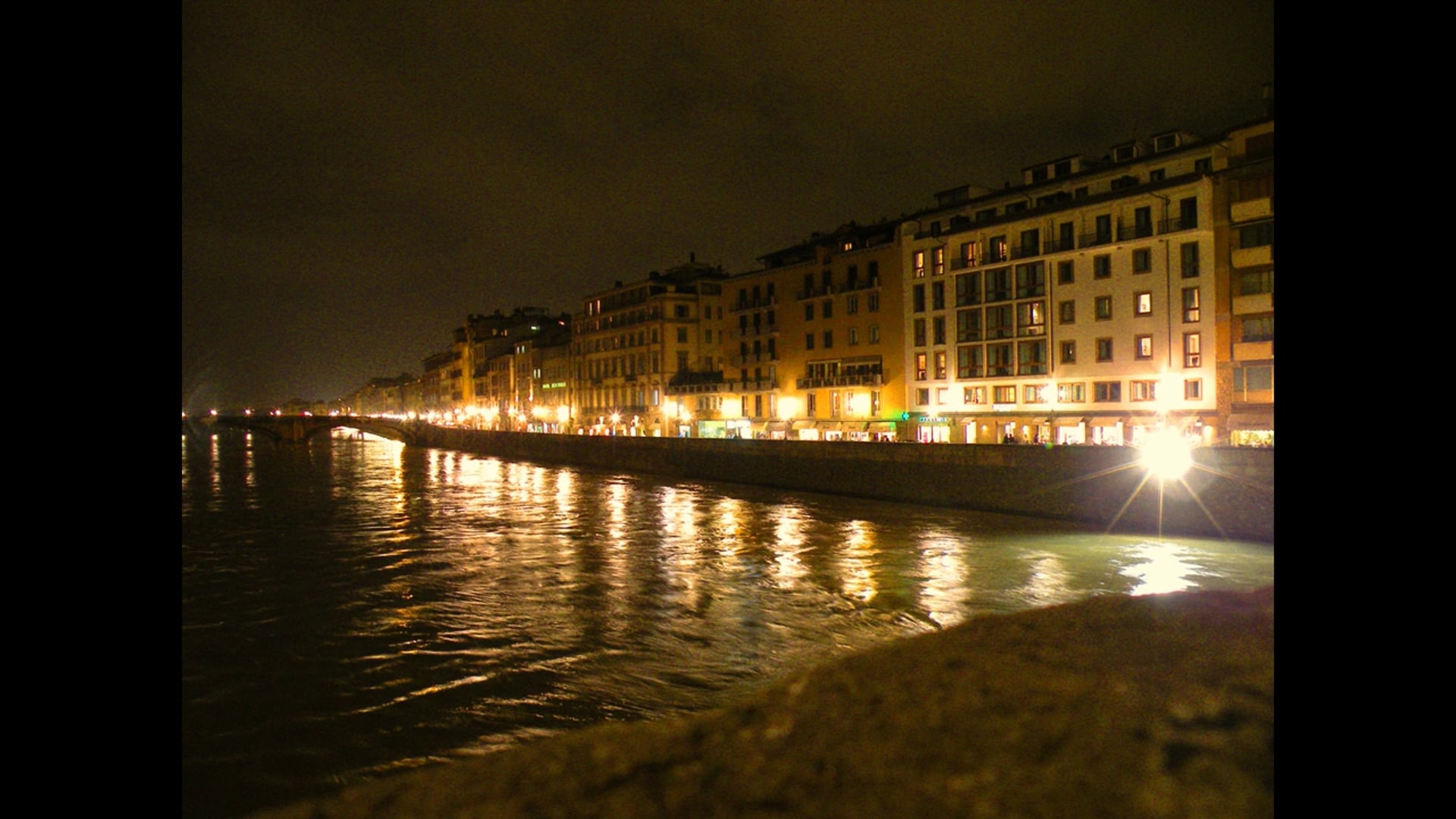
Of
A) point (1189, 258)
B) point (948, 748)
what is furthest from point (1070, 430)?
point (948, 748)

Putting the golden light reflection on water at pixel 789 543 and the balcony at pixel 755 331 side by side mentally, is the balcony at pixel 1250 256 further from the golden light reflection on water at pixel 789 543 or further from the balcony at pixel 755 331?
the balcony at pixel 755 331

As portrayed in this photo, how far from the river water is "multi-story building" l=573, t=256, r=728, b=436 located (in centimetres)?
4177

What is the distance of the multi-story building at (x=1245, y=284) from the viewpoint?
1395 inches

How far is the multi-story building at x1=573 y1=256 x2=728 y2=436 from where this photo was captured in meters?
78.0

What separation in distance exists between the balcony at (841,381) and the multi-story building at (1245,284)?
2083 centimetres

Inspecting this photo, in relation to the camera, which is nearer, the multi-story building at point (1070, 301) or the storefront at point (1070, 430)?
the multi-story building at point (1070, 301)

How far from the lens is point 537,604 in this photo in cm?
1731

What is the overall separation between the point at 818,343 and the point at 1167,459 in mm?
35442

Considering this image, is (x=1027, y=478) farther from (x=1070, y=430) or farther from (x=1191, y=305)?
(x=1191, y=305)

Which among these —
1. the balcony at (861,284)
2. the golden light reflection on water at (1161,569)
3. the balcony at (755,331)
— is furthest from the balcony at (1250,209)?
the balcony at (755,331)
